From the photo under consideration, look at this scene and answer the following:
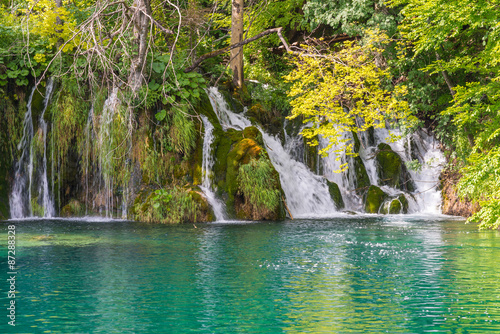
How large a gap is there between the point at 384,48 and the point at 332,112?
2.88 metres

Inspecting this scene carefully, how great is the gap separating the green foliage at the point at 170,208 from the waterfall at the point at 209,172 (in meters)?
0.54

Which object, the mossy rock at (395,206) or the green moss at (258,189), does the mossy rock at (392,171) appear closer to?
the mossy rock at (395,206)

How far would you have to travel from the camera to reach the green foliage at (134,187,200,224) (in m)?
13.6

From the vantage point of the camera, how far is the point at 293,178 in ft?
53.5

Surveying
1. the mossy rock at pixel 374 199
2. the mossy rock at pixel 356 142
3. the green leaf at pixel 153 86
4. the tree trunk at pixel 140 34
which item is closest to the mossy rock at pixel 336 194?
the mossy rock at pixel 374 199

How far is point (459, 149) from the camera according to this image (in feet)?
49.6

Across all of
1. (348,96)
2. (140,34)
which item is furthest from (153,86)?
(348,96)

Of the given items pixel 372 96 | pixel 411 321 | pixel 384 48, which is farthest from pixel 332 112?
pixel 411 321

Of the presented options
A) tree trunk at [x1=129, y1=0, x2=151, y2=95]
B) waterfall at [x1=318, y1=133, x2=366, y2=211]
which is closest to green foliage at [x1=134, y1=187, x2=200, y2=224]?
tree trunk at [x1=129, y1=0, x2=151, y2=95]

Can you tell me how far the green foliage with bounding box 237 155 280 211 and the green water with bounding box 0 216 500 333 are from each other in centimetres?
309

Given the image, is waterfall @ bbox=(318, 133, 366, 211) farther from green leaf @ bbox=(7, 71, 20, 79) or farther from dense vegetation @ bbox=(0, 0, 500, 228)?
green leaf @ bbox=(7, 71, 20, 79)

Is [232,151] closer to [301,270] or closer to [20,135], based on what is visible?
[20,135]

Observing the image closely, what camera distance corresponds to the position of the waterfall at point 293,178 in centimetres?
1574

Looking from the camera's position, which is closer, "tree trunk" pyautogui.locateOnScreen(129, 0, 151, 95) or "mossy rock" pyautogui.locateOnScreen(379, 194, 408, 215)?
"tree trunk" pyautogui.locateOnScreen(129, 0, 151, 95)
